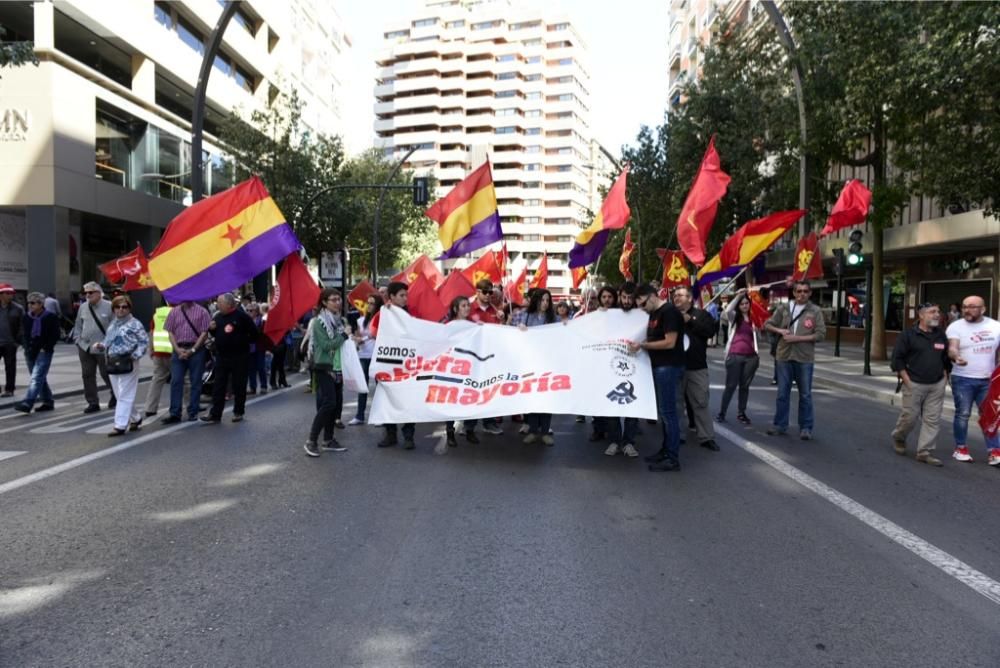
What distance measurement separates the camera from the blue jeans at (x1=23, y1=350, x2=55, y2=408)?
1058 cm

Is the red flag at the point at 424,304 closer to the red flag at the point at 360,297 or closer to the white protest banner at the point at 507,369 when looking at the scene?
the white protest banner at the point at 507,369

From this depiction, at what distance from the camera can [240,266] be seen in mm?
8508

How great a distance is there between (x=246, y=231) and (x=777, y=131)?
59.9 feet

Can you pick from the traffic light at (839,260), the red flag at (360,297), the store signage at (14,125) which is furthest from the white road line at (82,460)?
the store signage at (14,125)

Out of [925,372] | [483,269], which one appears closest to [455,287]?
[483,269]

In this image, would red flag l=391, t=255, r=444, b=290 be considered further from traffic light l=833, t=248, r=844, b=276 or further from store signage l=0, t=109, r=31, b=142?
store signage l=0, t=109, r=31, b=142

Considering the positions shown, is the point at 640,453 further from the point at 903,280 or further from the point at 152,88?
the point at 152,88

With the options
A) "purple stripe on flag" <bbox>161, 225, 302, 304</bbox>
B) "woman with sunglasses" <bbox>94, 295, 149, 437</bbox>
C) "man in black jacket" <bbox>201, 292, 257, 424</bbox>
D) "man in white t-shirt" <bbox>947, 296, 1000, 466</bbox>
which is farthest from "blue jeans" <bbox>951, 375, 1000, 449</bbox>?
"woman with sunglasses" <bbox>94, 295, 149, 437</bbox>

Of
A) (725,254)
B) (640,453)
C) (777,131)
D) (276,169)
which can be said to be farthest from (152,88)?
(640,453)

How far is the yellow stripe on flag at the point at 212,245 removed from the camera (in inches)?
324

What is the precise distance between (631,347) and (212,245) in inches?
191

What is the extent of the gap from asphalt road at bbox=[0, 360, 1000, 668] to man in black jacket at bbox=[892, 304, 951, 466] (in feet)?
1.41

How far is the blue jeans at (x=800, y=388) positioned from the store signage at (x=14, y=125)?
2441cm

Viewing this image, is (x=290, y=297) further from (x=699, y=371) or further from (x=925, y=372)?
(x=925, y=372)
